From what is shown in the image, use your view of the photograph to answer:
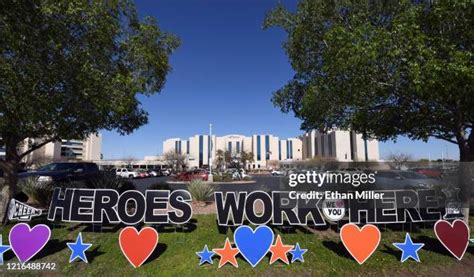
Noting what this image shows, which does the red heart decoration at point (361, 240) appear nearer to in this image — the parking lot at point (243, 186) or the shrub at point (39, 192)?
the parking lot at point (243, 186)

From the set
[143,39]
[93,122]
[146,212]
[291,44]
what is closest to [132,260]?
[146,212]

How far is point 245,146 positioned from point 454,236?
420ft

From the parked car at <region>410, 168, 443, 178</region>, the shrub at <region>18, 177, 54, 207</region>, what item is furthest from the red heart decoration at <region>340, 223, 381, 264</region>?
the shrub at <region>18, 177, 54, 207</region>

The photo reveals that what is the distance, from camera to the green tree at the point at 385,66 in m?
6.42

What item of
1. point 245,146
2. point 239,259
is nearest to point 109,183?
point 239,259

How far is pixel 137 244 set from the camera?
20.1 feet

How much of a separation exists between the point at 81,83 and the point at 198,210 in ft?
16.1

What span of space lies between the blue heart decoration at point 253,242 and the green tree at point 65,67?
4.30 meters

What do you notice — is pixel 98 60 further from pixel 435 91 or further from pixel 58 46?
pixel 435 91

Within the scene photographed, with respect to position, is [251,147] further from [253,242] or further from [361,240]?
[253,242]

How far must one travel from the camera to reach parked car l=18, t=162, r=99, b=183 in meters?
14.7

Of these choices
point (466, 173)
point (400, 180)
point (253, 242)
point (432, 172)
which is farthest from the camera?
point (432, 172)

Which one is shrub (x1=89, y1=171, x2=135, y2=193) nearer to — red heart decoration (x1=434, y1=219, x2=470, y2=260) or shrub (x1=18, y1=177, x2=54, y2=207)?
shrub (x1=18, y1=177, x2=54, y2=207)

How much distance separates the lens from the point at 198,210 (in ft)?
32.5
